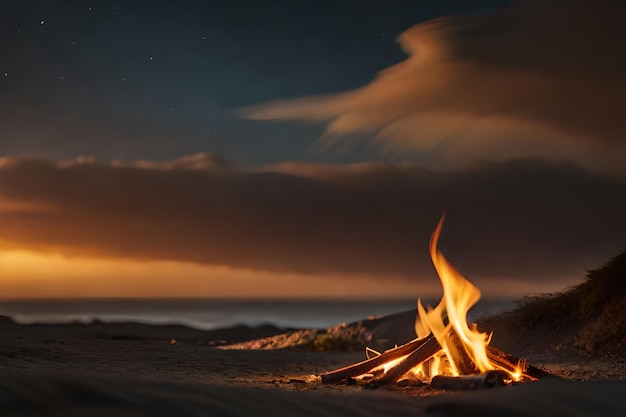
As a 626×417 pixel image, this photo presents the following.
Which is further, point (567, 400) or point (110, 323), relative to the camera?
point (110, 323)

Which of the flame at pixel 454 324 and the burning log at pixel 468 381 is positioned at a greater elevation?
the flame at pixel 454 324

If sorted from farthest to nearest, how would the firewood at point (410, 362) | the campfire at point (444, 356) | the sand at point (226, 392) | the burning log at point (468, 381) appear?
the campfire at point (444, 356)
the firewood at point (410, 362)
the burning log at point (468, 381)
the sand at point (226, 392)

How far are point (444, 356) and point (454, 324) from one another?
0.43m

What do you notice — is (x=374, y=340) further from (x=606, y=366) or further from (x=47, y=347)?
(x=47, y=347)

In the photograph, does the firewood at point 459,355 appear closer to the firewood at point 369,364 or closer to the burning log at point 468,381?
the firewood at point 369,364

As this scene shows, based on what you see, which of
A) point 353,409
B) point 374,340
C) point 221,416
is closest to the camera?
point 221,416

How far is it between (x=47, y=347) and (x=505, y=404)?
20.4 feet

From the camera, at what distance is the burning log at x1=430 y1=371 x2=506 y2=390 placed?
6.80 meters

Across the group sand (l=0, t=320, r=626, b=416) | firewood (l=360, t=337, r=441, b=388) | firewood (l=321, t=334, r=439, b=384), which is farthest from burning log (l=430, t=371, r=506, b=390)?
firewood (l=321, t=334, r=439, b=384)

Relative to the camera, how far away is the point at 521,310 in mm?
13422

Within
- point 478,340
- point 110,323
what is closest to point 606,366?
point 478,340

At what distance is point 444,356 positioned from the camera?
797cm

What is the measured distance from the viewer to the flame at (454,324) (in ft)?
24.9

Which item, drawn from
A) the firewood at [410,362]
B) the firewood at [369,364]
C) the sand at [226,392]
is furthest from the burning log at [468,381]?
the firewood at [369,364]
